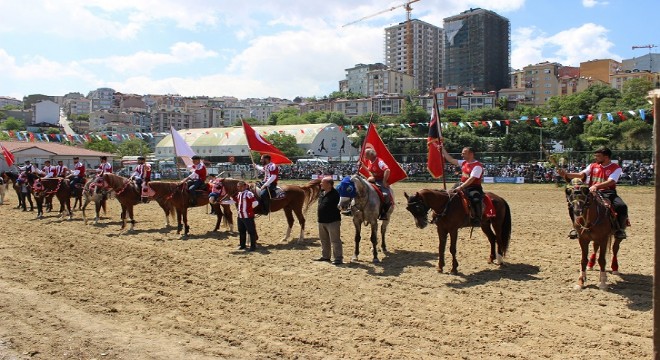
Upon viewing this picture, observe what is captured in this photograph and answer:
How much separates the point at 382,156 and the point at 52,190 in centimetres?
1415

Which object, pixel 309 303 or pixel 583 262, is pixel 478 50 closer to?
pixel 583 262

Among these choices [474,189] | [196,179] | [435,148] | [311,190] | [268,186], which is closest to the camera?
[474,189]

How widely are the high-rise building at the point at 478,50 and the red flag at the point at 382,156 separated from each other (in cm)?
14851

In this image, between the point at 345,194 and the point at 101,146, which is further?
the point at 101,146

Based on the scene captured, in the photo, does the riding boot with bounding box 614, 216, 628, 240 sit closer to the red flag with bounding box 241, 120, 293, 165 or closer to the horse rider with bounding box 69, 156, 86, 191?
the red flag with bounding box 241, 120, 293, 165

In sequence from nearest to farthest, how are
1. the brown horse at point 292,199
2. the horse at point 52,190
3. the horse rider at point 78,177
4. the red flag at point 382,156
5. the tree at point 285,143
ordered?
the red flag at point 382,156
the brown horse at point 292,199
the horse at point 52,190
the horse rider at point 78,177
the tree at point 285,143

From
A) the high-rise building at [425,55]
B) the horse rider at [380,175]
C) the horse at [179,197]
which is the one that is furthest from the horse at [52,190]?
the high-rise building at [425,55]

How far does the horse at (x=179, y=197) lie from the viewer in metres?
14.9

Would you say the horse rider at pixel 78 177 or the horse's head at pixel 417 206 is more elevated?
the horse rider at pixel 78 177

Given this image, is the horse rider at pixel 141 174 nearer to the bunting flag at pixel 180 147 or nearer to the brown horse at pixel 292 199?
the bunting flag at pixel 180 147

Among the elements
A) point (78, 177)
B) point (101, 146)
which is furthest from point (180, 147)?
point (101, 146)

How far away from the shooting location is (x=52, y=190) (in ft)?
64.4

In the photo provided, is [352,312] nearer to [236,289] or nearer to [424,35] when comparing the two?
[236,289]

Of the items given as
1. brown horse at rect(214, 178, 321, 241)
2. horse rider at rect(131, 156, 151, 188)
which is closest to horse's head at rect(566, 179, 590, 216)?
brown horse at rect(214, 178, 321, 241)
